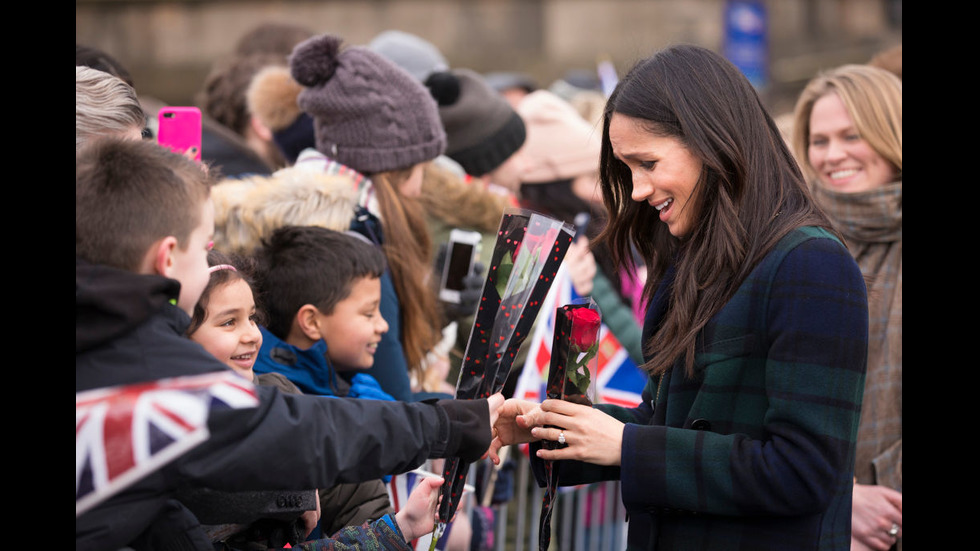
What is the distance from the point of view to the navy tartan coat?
87.8 inches

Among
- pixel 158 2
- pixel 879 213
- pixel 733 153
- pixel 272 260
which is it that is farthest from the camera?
pixel 158 2

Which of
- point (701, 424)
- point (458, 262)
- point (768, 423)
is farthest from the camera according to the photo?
point (458, 262)

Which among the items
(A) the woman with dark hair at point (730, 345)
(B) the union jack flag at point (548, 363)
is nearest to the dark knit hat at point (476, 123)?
(B) the union jack flag at point (548, 363)

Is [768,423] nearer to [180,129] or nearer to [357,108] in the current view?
[180,129]

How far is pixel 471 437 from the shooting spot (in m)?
2.36

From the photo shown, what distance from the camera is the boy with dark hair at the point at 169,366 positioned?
6.33 feet

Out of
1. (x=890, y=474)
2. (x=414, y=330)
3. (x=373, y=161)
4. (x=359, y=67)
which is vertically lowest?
(x=890, y=474)

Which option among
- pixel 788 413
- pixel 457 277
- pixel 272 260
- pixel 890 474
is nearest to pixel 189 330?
pixel 272 260

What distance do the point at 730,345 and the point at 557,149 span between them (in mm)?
3638

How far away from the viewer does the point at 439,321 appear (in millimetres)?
4133

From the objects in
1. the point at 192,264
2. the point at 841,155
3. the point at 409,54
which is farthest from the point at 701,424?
the point at 409,54

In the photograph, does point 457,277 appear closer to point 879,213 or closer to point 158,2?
point 879,213

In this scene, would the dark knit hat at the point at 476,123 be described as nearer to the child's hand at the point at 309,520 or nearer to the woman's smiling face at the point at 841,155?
the woman's smiling face at the point at 841,155
